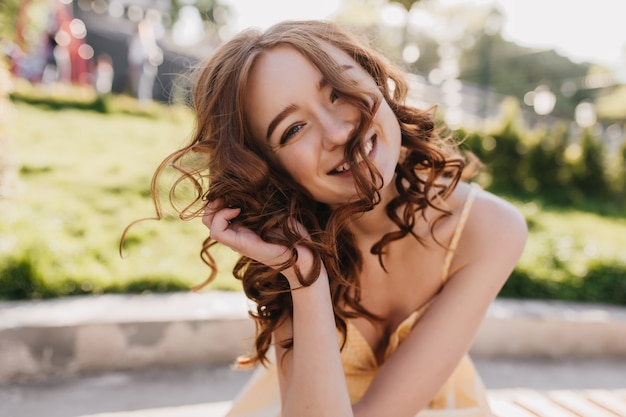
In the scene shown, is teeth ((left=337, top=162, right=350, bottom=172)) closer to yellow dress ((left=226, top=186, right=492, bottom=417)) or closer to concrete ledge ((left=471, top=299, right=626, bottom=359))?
yellow dress ((left=226, top=186, right=492, bottom=417))

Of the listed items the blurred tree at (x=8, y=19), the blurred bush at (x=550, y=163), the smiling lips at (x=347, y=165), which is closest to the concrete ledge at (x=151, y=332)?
the smiling lips at (x=347, y=165)

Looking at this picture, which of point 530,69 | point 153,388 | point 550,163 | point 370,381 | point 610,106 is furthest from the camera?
point 530,69

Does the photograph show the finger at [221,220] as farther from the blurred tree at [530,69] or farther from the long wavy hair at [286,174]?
the blurred tree at [530,69]

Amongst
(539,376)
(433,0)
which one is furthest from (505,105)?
(539,376)

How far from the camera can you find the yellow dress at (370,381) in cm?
193

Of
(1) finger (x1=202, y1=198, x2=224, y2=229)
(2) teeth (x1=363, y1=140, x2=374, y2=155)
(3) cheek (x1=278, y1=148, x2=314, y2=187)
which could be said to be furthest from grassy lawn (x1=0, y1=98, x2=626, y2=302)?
(2) teeth (x1=363, y1=140, x2=374, y2=155)

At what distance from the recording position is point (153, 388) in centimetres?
291

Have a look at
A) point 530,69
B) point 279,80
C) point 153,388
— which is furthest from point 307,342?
point 530,69

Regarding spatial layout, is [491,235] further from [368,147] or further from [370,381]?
[370,381]

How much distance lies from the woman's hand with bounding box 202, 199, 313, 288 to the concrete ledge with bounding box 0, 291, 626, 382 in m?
1.03

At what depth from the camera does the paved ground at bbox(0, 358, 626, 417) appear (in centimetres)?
269

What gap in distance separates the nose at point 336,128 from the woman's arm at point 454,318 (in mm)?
588

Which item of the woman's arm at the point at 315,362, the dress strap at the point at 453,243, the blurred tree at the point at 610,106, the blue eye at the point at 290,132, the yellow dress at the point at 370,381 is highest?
the blurred tree at the point at 610,106

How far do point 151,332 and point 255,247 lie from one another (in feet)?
5.25
